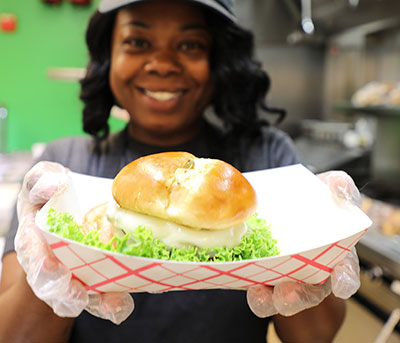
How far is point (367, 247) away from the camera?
2.31m

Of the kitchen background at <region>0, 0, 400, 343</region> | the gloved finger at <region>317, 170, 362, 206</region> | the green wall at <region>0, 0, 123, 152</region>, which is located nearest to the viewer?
the gloved finger at <region>317, 170, 362, 206</region>

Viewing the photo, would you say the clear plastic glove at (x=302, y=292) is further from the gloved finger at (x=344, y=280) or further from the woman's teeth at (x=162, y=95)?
the woman's teeth at (x=162, y=95)

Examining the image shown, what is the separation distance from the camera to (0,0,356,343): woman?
94 cm

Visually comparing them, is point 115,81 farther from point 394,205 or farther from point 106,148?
point 394,205

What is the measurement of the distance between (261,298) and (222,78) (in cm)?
101

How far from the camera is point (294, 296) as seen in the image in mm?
914

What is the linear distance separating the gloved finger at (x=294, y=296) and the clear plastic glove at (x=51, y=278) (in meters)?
0.35

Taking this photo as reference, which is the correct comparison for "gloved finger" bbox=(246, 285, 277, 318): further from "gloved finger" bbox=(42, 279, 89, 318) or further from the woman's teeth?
the woman's teeth

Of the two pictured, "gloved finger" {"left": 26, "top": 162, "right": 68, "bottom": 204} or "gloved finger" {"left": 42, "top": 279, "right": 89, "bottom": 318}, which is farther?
"gloved finger" {"left": 26, "top": 162, "right": 68, "bottom": 204}

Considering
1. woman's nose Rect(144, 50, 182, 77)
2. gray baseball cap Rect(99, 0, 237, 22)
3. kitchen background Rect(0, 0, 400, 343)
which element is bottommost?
kitchen background Rect(0, 0, 400, 343)

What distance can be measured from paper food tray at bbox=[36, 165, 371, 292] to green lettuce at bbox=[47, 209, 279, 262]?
32 mm

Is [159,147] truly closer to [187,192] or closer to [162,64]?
[162,64]

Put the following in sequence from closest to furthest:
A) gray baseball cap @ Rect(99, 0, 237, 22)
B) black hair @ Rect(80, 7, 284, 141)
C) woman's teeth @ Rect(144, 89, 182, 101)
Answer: gray baseball cap @ Rect(99, 0, 237, 22)
woman's teeth @ Rect(144, 89, 182, 101)
black hair @ Rect(80, 7, 284, 141)

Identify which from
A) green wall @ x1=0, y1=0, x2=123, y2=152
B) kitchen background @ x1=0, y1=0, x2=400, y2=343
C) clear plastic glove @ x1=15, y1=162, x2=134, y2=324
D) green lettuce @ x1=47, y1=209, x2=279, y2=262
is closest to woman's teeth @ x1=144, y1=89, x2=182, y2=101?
clear plastic glove @ x1=15, y1=162, x2=134, y2=324
